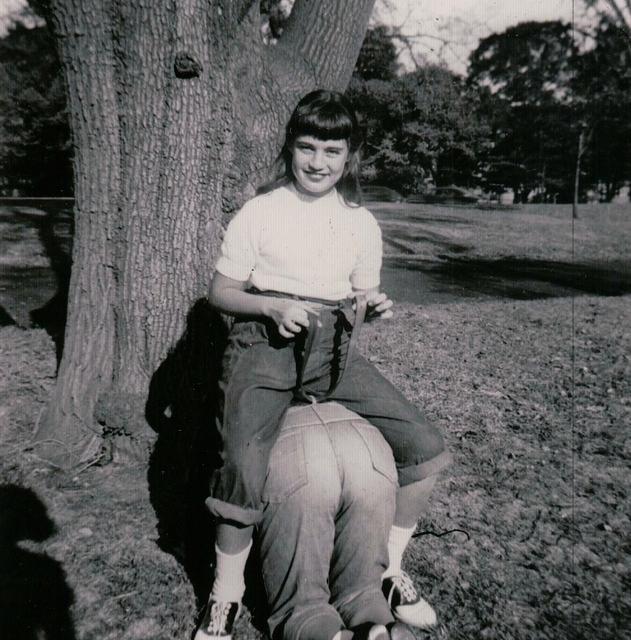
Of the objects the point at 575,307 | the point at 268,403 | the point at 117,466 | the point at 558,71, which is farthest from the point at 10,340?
the point at 558,71

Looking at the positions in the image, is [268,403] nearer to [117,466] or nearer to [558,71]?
[117,466]

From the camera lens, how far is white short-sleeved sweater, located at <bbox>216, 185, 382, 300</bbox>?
7.64 feet

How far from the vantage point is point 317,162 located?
2389 mm

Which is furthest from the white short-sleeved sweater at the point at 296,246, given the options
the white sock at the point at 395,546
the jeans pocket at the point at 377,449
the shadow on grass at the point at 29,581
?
the shadow on grass at the point at 29,581

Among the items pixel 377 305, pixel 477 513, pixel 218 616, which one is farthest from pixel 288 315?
pixel 477 513

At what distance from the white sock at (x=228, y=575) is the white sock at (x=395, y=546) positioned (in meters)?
0.59

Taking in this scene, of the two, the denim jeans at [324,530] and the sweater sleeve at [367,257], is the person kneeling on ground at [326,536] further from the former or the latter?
the sweater sleeve at [367,257]

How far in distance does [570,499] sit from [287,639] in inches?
70.9

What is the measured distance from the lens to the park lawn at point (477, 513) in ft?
7.39

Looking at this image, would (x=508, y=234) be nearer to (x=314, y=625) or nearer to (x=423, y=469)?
(x=423, y=469)

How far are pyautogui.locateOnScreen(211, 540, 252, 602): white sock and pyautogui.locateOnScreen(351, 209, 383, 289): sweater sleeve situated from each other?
118 centimetres

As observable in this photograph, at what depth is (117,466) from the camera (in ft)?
10.3

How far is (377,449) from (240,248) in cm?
94

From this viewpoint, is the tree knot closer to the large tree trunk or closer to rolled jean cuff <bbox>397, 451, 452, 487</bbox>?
the large tree trunk
